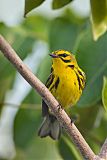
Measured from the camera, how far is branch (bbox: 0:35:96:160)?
100 cm

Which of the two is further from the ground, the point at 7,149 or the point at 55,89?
the point at 55,89

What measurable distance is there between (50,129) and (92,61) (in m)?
0.35

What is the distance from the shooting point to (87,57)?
75.2 inches

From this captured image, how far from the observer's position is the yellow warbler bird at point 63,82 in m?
1.95

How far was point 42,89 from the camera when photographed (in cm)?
109

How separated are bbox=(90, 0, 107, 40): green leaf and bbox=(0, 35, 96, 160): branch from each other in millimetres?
285

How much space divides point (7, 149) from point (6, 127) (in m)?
0.10

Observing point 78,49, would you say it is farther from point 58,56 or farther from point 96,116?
point 96,116

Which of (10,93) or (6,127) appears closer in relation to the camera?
(10,93)

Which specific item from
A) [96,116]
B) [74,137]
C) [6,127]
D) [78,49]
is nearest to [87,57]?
[78,49]

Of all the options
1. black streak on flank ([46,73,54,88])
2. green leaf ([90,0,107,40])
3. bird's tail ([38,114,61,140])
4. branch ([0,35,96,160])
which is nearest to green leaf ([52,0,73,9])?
green leaf ([90,0,107,40])

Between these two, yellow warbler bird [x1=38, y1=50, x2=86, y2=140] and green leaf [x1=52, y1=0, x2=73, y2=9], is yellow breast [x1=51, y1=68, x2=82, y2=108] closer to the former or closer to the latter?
yellow warbler bird [x1=38, y1=50, x2=86, y2=140]

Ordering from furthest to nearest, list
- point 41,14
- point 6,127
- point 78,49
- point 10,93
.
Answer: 1. point 41,14
2. point 6,127
3. point 10,93
4. point 78,49

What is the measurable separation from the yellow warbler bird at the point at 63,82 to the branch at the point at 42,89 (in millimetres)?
733
